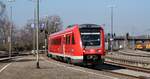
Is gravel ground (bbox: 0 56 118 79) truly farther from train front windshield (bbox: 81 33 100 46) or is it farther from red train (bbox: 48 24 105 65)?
train front windshield (bbox: 81 33 100 46)

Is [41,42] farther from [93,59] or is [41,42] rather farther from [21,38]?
[93,59]

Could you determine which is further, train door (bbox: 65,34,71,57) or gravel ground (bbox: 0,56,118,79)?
train door (bbox: 65,34,71,57)

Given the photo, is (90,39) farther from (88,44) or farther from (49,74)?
(49,74)

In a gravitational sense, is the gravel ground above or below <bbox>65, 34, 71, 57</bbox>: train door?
below

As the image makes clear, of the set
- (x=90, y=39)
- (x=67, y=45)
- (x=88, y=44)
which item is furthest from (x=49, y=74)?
(x=67, y=45)

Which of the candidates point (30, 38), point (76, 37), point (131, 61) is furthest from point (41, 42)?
point (76, 37)

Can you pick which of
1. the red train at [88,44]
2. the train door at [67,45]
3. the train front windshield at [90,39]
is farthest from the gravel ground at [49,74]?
the train door at [67,45]

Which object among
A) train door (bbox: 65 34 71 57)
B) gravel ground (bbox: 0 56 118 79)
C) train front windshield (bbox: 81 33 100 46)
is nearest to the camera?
gravel ground (bbox: 0 56 118 79)

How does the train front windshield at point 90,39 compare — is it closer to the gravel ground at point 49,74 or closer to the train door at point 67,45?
the gravel ground at point 49,74

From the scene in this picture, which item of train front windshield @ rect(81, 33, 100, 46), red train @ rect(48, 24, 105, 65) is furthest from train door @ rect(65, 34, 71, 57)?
train front windshield @ rect(81, 33, 100, 46)

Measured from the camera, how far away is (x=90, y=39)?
92.6ft

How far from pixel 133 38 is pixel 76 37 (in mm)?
141819

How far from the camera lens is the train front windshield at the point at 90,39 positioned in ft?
92.3

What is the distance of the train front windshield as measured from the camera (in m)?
28.1
